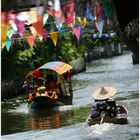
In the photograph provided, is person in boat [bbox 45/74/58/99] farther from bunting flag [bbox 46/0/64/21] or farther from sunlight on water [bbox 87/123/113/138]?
bunting flag [bbox 46/0/64/21]

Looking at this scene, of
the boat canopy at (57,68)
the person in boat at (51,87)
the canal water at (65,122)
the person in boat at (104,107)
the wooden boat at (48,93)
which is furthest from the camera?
the boat canopy at (57,68)

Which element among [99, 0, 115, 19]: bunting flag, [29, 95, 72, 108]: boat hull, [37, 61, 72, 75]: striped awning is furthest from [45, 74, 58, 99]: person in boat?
[99, 0, 115, 19]: bunting flag

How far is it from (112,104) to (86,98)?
1208cm

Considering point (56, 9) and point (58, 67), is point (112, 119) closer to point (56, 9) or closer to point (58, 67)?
point (56, 9)

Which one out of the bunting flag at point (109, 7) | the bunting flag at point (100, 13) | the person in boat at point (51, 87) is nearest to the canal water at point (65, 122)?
the person in boat at point (51, 87)

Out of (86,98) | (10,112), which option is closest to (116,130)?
(10,112)

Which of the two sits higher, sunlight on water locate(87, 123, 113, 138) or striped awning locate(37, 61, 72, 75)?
striped awning locate(37, 61, 72, 75)

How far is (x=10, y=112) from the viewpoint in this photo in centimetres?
2728

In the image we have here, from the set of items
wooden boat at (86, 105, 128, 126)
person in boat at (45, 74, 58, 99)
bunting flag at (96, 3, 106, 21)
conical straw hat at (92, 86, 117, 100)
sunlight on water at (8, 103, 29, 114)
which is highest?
bunting flag at (96, 3, 106, 21)

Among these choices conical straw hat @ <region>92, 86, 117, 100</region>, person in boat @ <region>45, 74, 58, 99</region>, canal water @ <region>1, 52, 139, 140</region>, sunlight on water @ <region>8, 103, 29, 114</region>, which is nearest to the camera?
canal water @ <region>1, 52, 139, 140</region>

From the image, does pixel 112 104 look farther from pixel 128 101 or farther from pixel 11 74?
pixel 11 74

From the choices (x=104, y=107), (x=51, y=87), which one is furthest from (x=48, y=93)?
(x=104, y=107)

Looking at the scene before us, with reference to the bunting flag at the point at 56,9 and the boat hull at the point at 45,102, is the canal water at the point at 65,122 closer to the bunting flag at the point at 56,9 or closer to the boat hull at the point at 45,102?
the boat hull at the point at 45,102

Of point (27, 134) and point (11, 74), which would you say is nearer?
point (27, 134)
